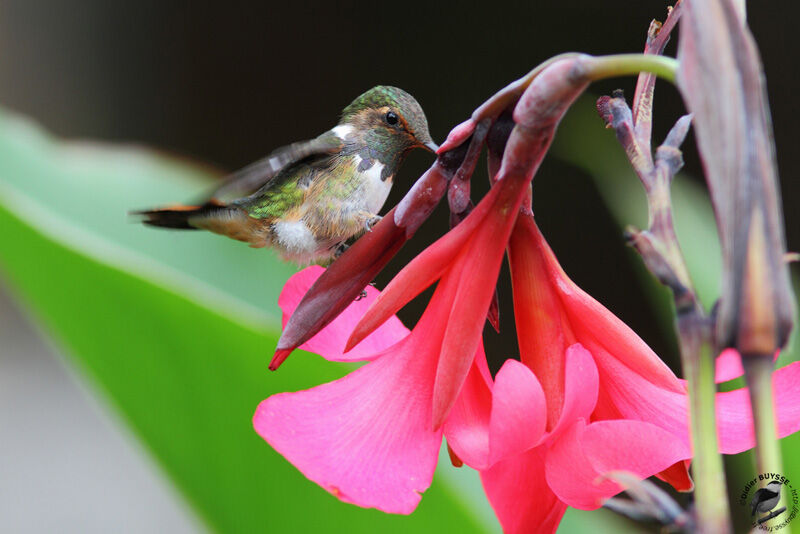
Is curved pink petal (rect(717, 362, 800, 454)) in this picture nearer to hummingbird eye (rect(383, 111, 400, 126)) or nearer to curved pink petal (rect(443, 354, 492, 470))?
curved pink petal (rect(443, 354, 492, 470))

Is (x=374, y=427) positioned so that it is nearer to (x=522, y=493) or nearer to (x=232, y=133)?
(x=522, y=493)

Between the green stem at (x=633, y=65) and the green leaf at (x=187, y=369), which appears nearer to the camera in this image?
the green stem at (x=633, y=65)

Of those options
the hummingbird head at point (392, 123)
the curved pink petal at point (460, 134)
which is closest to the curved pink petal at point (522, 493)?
the curved pink petal at point (460, 134)

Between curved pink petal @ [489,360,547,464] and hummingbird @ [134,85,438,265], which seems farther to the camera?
hummingbird @ [134,85,438,265]

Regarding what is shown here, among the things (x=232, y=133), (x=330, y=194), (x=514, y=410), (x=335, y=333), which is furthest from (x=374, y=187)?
(x=232, y=133)

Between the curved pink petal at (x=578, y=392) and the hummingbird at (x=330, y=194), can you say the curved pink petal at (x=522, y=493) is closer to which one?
the curved pink petal at (x=578, y=392)

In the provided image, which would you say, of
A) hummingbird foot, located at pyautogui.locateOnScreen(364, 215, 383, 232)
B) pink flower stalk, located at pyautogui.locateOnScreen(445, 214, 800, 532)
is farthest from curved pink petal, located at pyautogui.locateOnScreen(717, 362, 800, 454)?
hummingbird foot, located at pyautogui.locateOnScreen(364, 215, 383, 232)

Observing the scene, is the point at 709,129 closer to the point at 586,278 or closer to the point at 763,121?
the point at 763,121
